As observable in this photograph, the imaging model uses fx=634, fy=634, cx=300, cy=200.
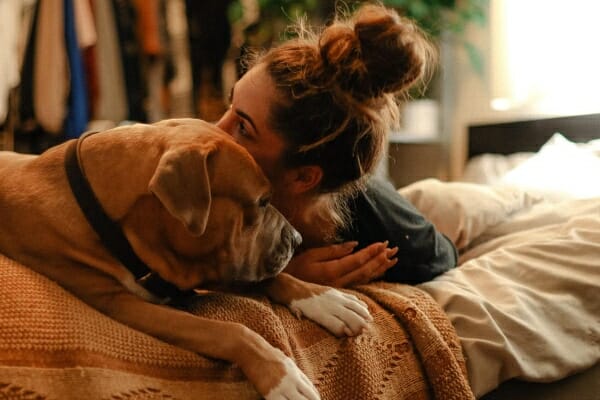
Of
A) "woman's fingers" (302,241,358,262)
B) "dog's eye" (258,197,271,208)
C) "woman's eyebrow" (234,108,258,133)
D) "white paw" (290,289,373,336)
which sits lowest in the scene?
"white paw" (290,289,373,336)

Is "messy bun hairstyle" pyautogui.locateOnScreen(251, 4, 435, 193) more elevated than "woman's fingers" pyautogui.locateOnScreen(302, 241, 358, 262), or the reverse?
"messy bun hairstyle" pyautogui.locateOnScreen(251, 4, 435, 193)

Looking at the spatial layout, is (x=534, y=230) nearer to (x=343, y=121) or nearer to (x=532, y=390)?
(x=532, y=390)

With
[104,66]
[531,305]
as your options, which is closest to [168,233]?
[531,305]

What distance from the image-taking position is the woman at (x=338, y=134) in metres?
1.33

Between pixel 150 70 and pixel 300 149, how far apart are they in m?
2.40

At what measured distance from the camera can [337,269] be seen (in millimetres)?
1411

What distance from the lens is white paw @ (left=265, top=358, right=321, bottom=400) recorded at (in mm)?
969

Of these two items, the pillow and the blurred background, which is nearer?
the pillow

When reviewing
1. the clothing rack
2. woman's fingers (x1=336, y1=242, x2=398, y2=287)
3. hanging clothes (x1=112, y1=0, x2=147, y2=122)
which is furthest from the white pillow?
hanging clothes (x1=112, y1=0, x2=147, y2=122)

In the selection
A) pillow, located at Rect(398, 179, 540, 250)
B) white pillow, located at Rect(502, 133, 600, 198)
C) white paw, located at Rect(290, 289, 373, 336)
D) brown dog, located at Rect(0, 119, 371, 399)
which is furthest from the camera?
white pillow, located at Rect(502, 133, 600, 198)

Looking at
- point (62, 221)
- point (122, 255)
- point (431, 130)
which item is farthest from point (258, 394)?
point (431, 130)

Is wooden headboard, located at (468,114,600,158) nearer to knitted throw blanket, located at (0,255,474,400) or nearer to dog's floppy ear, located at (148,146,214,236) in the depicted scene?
knitted throw blanket, located at (0,255,474,400)

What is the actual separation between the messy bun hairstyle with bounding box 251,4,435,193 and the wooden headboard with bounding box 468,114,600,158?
5.61ft

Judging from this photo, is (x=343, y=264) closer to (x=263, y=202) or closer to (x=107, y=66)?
(x=263, y=202)
